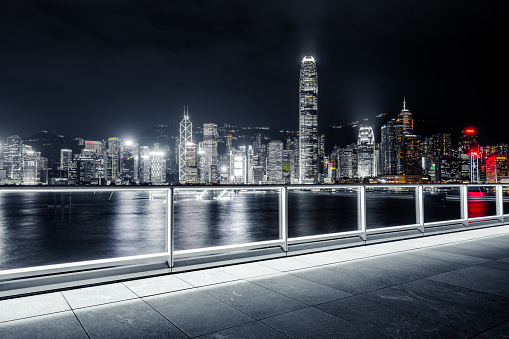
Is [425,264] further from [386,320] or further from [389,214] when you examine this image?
[389,214]

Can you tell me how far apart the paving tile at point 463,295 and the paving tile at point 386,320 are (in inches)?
27.9

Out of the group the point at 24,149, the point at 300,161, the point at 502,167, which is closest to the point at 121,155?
the point at 24,149

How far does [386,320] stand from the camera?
3.04 meters

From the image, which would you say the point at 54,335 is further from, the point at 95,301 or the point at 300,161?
the point at 300,161

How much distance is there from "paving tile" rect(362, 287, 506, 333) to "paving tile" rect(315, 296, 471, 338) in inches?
4.5

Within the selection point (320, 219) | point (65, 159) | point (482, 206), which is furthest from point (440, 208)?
point (65, 159)

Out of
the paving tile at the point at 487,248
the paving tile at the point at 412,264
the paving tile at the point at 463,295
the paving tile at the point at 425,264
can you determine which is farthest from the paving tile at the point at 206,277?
the paving tile at the point at 487,248

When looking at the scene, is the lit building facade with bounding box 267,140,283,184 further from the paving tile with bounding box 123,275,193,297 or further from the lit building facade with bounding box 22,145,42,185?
the paving tile with bounding box 123,275,193,297

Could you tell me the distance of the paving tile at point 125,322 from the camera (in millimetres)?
2705

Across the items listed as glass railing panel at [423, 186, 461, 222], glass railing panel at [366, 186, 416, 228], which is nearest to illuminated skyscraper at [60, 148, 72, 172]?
glass railing panel at [366, 186, 416, 228]

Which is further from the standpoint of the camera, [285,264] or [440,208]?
[440,208]

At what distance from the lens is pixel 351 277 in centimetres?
443

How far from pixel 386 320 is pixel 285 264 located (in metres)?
2.16

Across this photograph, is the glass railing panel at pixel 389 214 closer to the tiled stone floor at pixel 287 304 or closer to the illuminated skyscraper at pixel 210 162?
the tiled stone floor at pixel 287 304
